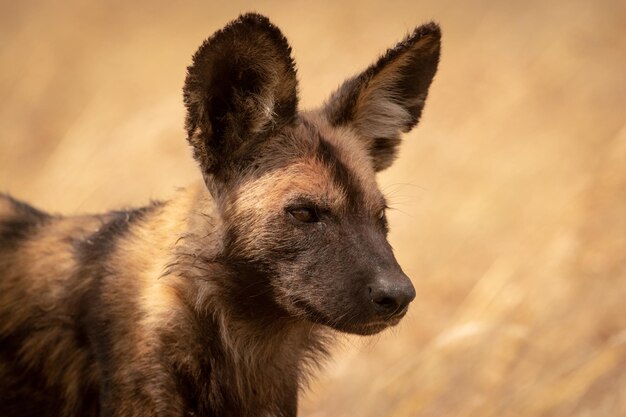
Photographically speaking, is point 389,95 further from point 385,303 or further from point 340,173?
point 385,303

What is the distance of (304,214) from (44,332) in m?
1.29

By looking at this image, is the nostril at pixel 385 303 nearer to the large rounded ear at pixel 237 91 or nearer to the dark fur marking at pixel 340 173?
the dark fur marking at pixel 340 173

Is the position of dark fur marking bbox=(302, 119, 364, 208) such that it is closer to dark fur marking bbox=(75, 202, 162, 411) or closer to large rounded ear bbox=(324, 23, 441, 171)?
large rounded ear bbox=(324, 23, 441, 171)

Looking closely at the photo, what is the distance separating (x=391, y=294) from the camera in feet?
12.3

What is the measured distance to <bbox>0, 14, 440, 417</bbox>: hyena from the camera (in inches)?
154

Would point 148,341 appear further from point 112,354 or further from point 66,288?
point 66,288

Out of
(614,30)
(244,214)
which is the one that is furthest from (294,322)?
(614,30)

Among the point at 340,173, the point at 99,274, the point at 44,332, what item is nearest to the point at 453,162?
the point at 340,173

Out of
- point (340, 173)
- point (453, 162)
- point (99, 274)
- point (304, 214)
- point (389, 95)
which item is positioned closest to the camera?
point (304, 214)

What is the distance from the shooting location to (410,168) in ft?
28.3

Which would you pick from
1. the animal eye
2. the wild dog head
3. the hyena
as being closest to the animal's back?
the hyena

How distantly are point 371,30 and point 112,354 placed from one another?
21.3 feet

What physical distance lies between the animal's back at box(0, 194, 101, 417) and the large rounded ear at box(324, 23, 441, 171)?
1.33 m

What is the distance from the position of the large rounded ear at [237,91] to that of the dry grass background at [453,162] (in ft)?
5.40
